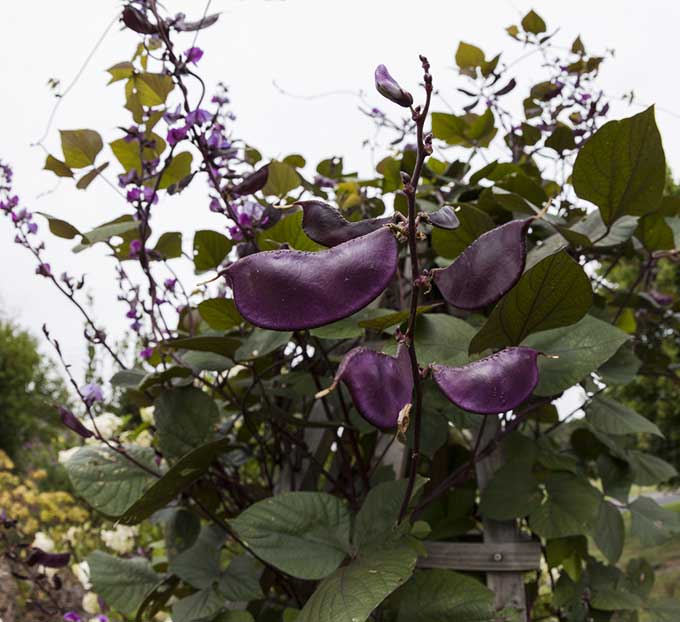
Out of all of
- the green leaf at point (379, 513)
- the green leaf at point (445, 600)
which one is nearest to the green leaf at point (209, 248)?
the green leaf at point (379, 513)

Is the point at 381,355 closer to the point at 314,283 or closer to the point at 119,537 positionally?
the point at 314,283

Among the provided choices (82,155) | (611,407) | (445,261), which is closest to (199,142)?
(82,155)

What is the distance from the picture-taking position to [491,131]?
126cm

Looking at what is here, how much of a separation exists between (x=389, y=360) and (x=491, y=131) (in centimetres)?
89

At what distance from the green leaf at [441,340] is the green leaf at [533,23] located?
0.89 m

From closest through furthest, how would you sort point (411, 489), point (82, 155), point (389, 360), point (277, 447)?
point (389, 360) < point (411, 489) < point (82, 155) < point (277, 447)

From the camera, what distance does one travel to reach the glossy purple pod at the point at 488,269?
0.50 metres

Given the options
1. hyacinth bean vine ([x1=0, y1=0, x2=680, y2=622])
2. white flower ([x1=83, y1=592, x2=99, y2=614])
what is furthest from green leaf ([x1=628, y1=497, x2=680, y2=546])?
white flower ([x1=83, y1=592, x2=99, y2=614])

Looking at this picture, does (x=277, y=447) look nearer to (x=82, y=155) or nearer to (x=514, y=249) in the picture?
(x=82, y=155)

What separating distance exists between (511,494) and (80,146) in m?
Result: 0.80

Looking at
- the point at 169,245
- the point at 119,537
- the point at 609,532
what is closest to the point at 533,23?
the point at 169,245

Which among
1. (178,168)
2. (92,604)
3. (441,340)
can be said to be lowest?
(92,604)

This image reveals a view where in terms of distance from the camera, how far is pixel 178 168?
106 cm

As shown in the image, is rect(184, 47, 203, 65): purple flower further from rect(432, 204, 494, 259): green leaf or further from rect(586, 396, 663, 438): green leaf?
rect(586, 396, 663, 438): green leaf
